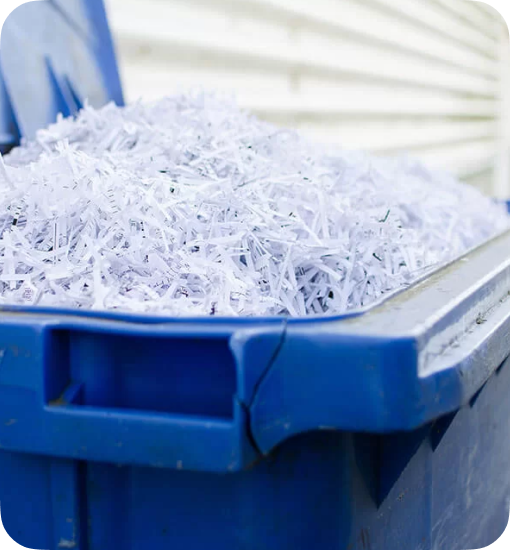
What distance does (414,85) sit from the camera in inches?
240

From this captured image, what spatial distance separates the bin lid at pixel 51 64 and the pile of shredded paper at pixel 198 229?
0.22 metres

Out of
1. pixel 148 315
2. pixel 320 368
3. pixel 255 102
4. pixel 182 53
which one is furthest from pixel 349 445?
pixel 255 102

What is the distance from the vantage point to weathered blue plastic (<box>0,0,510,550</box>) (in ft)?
3.25

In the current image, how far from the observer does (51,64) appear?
7.70 ft

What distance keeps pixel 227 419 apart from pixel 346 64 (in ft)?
13.2

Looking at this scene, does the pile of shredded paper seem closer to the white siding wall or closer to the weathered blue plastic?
the weathered blue plastic

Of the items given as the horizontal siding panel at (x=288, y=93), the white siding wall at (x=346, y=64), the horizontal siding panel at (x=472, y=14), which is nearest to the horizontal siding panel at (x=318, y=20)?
the white siding wall at (x=346, y=64)

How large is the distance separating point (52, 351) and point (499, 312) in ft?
2.60

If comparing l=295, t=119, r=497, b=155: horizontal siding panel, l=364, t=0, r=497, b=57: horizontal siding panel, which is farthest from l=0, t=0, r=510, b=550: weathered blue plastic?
l=364, t=0, r=497, b=57: horizontal siding panel

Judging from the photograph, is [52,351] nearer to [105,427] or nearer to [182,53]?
[105,427]

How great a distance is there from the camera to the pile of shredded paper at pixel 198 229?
1255 millimetres

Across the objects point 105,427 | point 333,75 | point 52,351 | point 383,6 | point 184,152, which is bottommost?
point 105,427

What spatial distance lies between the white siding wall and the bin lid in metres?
0.17

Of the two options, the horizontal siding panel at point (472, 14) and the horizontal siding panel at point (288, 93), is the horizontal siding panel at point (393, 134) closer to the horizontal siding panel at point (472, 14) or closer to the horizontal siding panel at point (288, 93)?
the horizontal siding panel at point (288, 93)
